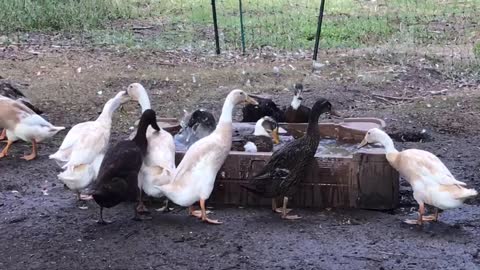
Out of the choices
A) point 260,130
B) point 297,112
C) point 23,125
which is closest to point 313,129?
point 260,130

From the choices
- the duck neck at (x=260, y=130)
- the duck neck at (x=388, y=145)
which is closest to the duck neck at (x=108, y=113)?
the duck neck at (x=260, y=130)

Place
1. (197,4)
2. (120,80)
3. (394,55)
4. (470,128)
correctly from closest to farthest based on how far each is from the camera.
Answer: (470,128) → (120,80) → (394,55) → (197,4)

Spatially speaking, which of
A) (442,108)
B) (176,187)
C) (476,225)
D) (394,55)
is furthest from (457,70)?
(176,187)

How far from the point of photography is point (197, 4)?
1748 centimetres

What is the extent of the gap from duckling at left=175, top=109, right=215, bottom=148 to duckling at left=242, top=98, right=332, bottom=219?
1027mm

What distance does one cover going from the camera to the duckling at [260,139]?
21.7ft

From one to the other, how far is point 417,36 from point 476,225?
7.95 m

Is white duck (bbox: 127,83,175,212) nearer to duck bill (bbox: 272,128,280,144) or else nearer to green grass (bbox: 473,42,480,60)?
duck bill (bbox: 272,128,280,144)

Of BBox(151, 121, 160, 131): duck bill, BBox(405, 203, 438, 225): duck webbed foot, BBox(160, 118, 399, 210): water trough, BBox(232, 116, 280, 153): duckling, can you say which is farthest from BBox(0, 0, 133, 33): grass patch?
BBox(405, 203, 438, 225): duck webbed foot

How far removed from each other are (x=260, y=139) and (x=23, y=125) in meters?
2.56

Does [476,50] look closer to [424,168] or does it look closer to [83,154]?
[424,168]

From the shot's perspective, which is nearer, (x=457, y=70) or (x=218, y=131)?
(x=218, y=131)

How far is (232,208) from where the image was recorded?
20.7ft

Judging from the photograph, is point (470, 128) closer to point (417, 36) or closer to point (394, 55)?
point (394, 55)
